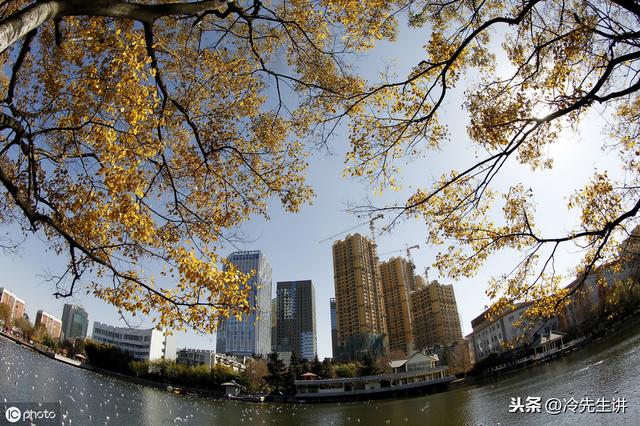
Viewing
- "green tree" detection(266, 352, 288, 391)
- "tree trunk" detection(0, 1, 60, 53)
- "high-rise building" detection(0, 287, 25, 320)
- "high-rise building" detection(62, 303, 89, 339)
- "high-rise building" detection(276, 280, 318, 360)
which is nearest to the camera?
"tree trunk" detection(0, 1, 60, 53)

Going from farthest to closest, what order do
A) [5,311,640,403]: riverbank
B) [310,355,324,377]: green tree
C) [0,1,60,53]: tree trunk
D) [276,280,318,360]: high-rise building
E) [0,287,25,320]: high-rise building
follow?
[276,280,318,360]: high-rise building
[0,287,25,320]: high-rise building
[310,355,324,377]: green tree
[5,311,640,403]: riverbank
[0,1,60,53]: tree trunk

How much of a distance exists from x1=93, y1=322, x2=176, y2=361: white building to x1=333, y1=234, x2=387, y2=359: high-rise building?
46917mm

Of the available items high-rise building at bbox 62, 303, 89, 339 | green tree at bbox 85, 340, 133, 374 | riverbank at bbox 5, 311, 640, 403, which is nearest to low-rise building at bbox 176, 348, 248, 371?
green tree at bbox 85, 340, 133, 374

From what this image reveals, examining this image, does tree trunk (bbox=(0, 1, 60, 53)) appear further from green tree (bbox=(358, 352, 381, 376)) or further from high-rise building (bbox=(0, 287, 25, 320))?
high-rise building (bbox=(0, 287, 25, 320))

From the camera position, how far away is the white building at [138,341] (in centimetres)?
9569

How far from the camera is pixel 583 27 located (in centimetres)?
487

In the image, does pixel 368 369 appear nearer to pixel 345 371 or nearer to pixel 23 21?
pixel 345 371

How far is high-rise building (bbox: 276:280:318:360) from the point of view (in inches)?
5157

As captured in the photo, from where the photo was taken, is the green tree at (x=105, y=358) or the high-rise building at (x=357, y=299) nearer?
the green tree at (x=105, y=358)

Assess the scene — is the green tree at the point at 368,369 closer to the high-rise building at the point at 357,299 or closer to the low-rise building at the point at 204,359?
the high-rise building at the point at 357,299

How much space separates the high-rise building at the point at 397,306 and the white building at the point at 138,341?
58.6 meters

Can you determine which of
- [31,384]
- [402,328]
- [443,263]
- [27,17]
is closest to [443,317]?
[402,328]

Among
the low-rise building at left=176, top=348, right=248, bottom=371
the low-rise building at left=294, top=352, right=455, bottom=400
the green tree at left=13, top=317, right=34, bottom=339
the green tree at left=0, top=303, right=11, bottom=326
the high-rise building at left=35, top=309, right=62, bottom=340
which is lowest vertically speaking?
the low-rise building at left=294, top=352, right=455, bottom=400

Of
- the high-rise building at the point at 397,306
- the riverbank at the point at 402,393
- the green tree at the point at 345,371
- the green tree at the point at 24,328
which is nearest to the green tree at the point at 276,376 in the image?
the riverbank at the point at 402,393
